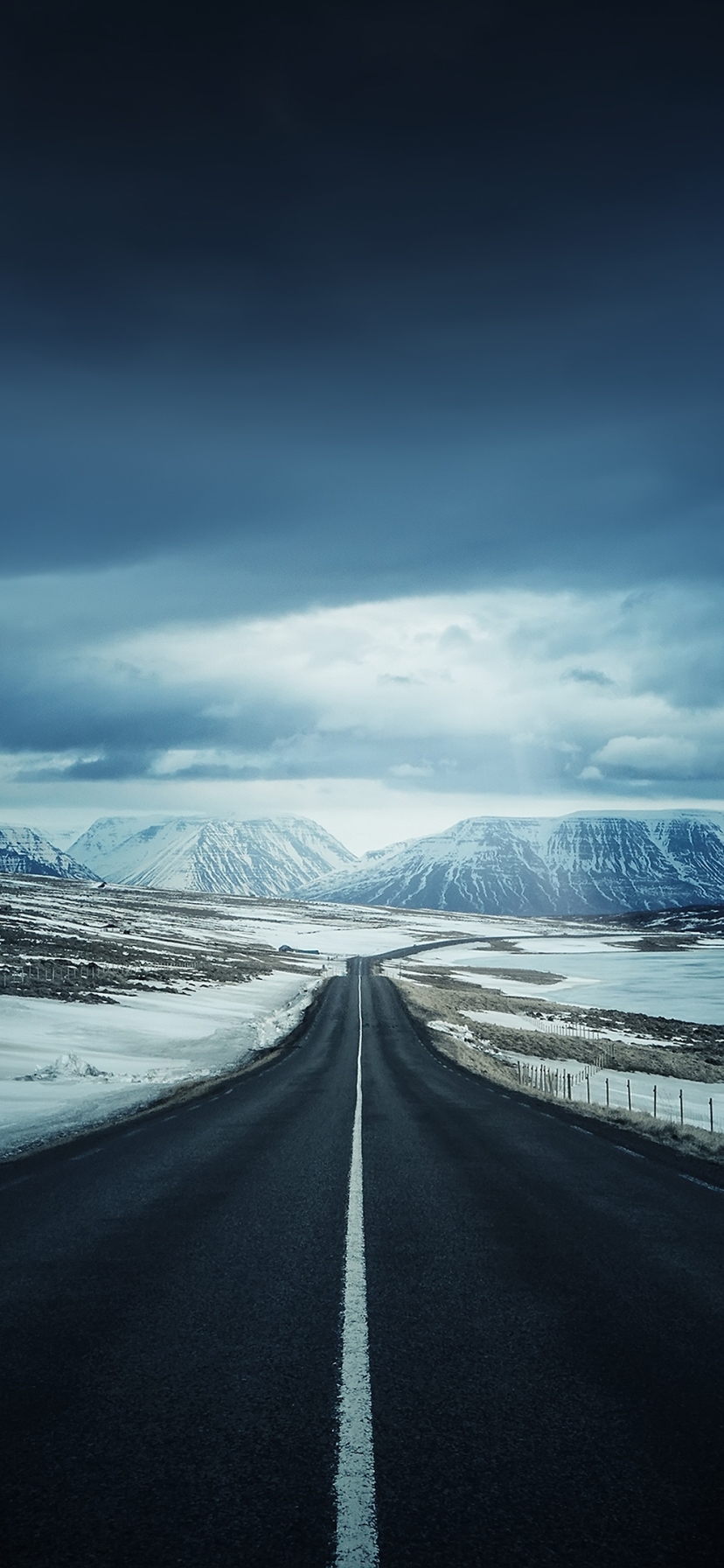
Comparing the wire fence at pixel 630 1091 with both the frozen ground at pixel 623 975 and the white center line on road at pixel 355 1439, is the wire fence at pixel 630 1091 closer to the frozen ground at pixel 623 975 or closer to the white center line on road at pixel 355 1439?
the white center line on road at pixel 355 1439

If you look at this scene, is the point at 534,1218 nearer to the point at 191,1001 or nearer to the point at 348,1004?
the point at 191,1001

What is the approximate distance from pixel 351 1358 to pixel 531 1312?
1.68m

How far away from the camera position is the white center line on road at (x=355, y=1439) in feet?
11.2

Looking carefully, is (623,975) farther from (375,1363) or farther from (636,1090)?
(375,1363)

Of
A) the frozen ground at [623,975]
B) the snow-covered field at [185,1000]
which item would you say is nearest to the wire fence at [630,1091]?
the snow-covered field at [185,1000]

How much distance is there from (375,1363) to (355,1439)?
1.12 metres

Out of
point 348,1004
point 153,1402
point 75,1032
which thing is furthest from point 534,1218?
point 348,1004

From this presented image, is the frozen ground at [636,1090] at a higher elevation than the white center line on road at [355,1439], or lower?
lower

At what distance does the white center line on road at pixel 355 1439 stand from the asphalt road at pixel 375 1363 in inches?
2.3

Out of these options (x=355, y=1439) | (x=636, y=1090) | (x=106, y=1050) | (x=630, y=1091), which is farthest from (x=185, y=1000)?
(x=355, y=1439)

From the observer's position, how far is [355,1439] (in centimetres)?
432

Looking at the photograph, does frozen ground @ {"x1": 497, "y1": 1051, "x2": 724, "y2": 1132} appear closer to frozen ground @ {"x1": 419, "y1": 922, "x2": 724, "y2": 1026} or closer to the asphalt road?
the asphalt road

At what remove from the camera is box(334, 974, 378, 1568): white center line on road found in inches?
134

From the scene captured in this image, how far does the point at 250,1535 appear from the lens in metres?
3.48
